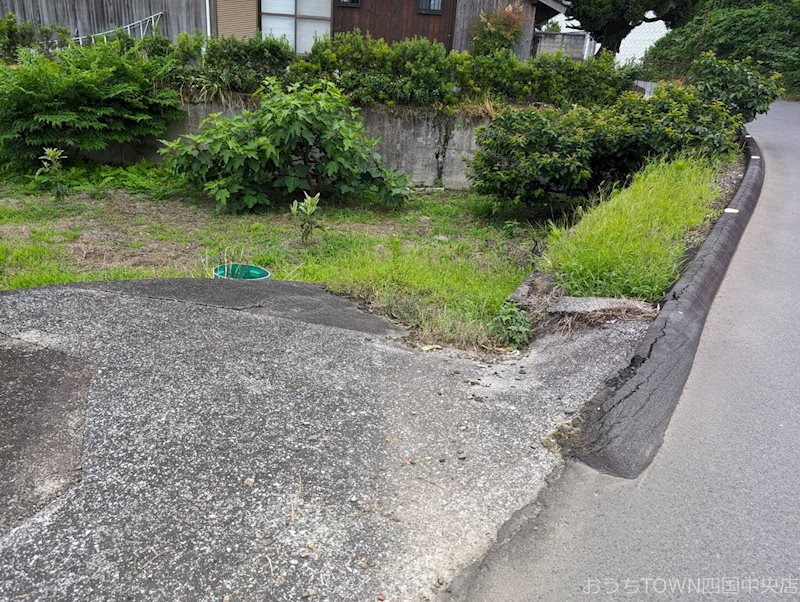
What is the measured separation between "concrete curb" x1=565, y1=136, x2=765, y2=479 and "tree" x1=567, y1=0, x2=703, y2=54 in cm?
2117

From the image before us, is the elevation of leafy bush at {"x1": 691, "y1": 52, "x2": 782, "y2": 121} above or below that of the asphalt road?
above

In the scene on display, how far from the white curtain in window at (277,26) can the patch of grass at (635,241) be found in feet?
29.3

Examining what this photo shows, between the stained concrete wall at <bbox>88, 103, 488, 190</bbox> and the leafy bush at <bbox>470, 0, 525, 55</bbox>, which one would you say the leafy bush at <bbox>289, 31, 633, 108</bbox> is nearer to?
the stained concrete wall at <bbox>88, 103, 488, 190</bbox>

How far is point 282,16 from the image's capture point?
493 inches

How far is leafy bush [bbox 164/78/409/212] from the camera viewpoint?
810 centimetres

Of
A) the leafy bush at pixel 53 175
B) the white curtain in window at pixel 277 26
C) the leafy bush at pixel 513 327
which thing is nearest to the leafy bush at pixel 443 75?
the white curtain in window at pixel 277 26

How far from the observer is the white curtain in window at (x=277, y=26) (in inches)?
491

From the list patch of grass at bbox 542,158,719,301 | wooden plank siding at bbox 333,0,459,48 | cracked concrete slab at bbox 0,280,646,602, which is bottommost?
cracked concrete slab at bbox 0,280,646,602

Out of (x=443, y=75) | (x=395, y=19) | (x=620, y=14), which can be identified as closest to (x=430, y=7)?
(x=395, y=19)

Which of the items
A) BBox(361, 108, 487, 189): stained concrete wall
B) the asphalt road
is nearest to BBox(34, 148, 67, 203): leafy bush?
BBox(361, 108, 487, 189): stained concrete wall

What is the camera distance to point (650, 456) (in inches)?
113

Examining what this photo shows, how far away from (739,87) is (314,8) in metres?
8.23

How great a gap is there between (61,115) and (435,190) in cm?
575

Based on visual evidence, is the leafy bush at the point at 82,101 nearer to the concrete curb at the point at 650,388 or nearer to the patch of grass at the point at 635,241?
the patch of grass at the point at 635,241
